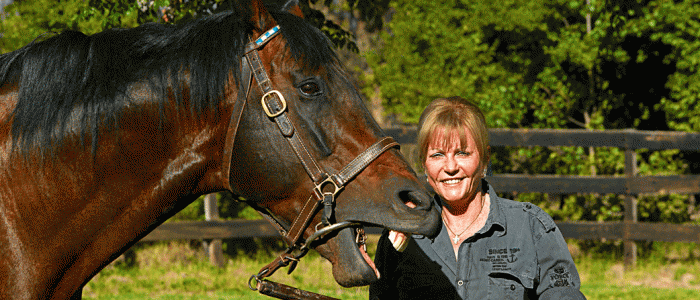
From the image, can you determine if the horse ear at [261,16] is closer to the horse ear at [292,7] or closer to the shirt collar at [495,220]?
the horse ear at [292,7]

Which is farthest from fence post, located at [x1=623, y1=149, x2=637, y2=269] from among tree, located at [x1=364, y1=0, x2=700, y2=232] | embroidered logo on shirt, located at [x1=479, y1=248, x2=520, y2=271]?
embroidered logo on shirt, located at [x1=479, y1=248, x2=520, y2=271]

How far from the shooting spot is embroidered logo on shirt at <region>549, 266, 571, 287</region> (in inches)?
81.1

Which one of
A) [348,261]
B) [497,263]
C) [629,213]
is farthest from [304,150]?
[629,213]

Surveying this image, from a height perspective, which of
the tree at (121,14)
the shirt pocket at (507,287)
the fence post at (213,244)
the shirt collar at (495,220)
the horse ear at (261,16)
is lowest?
the fence post at (213,244)

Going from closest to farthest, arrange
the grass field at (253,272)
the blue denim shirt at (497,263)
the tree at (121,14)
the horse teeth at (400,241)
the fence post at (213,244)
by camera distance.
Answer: the horse teeth at (400,241) < the blue denim shirt at (497,263) < the tree at (121,14) < the grass field at (253,272) < the fence post at (213,244)

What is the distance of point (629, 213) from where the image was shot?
7000 mm

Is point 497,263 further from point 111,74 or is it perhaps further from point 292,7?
point 111,74

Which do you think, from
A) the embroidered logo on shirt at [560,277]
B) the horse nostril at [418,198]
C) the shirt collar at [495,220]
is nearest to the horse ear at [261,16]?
the horse nostril at [418,198]

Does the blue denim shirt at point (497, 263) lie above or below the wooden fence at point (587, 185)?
above

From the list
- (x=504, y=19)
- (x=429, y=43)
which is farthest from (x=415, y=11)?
(x=504, y=19)

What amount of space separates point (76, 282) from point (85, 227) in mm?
176

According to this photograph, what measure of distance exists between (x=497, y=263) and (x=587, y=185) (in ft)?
17.6

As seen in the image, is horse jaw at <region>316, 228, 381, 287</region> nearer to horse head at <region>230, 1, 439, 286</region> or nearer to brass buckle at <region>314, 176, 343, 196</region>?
horse head at <region>230, 1, 439, 286</region>

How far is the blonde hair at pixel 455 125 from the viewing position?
7.15 feet
